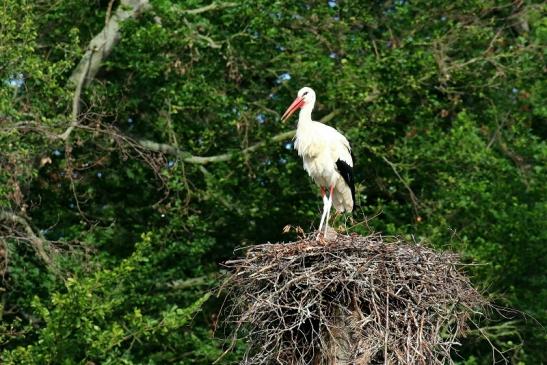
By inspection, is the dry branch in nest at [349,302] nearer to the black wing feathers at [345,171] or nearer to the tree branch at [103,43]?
the black wing feathers at [345,171]

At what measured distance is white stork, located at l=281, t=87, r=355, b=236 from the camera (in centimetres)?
1195

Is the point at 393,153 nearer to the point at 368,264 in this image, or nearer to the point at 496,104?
the point at 496,104

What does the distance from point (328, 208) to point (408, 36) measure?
17.3 ft

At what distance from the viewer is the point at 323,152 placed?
1198cm

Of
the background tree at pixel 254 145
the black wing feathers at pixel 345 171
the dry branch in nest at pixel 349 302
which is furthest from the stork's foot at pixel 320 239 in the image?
the background tree at pixel 254 145

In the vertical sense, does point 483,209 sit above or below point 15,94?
below

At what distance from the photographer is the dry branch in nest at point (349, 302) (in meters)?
8.94

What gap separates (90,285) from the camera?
1329cm

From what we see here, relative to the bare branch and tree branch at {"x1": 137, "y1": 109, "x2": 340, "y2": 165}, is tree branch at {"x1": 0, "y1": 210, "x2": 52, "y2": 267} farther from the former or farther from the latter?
the bare branch

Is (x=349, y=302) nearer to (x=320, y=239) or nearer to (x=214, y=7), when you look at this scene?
(x=320, y=239)

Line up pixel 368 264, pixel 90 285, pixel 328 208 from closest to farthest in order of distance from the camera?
pixel 368 264 → pixel 328 208 → pixel 90 285

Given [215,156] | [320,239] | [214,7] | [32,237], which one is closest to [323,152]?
[320,239]

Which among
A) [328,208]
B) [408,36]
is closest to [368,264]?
[328,208]

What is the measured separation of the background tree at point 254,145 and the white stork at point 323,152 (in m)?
2.85
